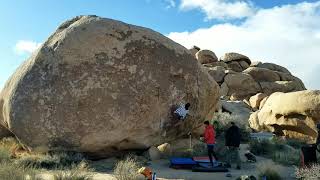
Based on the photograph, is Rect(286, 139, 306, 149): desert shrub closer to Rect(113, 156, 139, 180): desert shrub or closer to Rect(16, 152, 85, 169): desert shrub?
Rect(16, 152, 85, 169): desert shrub

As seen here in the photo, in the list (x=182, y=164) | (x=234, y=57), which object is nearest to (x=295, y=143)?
(x=182, y=164)

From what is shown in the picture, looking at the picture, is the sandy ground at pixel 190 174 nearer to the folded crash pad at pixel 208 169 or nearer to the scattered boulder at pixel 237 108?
the folded crash pad at pixel 208 169

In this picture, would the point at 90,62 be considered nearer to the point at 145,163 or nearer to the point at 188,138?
the point at 145,163

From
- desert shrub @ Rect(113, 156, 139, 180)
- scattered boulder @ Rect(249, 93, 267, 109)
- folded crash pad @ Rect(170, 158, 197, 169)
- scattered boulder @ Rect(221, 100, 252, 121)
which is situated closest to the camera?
desert shrub @ Rect(113, 156, 139, 180)

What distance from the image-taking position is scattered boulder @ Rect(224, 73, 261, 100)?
4597 cm

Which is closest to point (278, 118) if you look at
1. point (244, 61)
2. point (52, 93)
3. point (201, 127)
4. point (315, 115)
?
point (315, 115)

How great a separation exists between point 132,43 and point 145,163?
4069 millimetres

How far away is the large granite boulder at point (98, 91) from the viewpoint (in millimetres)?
15656

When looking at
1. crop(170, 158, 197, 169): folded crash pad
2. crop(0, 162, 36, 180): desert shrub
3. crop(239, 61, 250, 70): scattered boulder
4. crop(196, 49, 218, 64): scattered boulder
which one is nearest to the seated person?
crop(170, 158, 197, 169): folded crash pad

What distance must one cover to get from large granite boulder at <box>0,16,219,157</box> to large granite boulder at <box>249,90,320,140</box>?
8856mm

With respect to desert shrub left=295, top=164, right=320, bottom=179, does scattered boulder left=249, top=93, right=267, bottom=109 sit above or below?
above

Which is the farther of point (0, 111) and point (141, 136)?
point (0, 111)

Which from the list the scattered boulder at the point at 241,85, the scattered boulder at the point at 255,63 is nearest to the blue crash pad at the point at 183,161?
the scattered boulder at the point at 241,85

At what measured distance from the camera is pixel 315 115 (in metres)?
23.5
